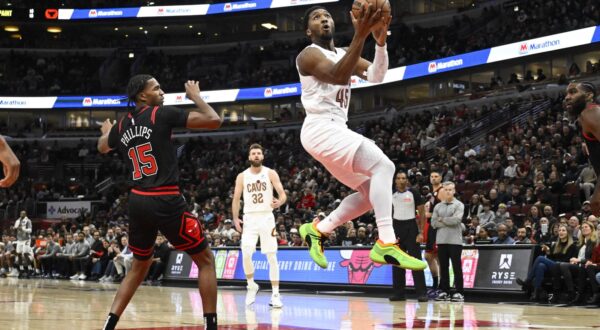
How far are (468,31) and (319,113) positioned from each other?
3456cm

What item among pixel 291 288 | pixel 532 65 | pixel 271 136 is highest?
pixel 532 65

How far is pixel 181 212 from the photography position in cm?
677

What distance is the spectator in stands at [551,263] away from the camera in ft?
42.9

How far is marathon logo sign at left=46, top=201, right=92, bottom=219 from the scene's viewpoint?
39.6m

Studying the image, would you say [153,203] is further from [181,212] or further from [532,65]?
[532,65]

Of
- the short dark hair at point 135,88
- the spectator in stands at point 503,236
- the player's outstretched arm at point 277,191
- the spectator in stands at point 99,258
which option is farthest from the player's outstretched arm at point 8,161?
the spectator in stands at point 99,258

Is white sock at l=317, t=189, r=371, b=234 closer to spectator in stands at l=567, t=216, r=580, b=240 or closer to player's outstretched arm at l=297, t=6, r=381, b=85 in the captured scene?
player's outstretched arm at l=297, t=6, r=381, b=85

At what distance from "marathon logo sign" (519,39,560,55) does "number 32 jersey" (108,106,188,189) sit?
27.7m

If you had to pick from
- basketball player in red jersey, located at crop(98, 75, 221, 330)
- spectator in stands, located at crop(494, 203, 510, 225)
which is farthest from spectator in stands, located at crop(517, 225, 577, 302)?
basketball player in red jersey, located at crop(98, 75, 221, 330)

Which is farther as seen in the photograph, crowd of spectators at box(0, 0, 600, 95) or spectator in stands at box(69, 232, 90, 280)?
crowd of spectators at box(0, 0, 600, 95)

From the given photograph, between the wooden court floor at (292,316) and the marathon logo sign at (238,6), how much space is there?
36.1m

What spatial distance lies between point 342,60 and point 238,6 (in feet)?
141

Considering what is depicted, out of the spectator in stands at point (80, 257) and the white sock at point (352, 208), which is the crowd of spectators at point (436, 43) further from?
the white sock at point (352, 208)

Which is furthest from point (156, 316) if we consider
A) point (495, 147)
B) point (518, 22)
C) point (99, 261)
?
point (518, 22)
